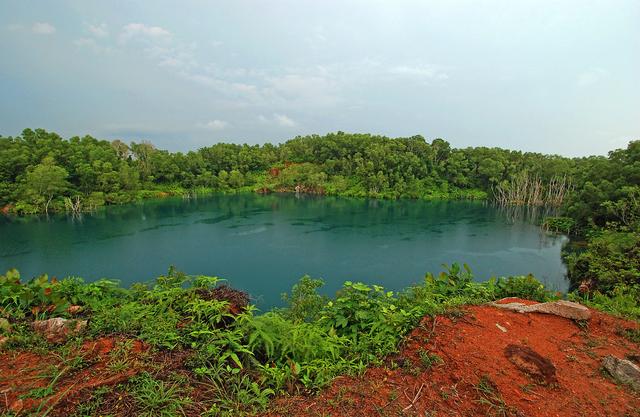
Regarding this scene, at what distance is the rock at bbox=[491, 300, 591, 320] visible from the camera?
4.67 m

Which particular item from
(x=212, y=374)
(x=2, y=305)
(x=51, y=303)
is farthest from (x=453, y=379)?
(x=2, y=305)

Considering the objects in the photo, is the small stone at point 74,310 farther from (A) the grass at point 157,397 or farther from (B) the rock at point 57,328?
(A) the grass at point 157,397

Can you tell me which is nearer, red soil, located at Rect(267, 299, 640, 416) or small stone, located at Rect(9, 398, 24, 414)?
small stone, located at Rect(9, 398, 24, 414)

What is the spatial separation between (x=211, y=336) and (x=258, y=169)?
6415 centimetres

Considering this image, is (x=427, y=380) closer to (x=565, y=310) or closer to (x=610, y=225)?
(x=565, y=310)

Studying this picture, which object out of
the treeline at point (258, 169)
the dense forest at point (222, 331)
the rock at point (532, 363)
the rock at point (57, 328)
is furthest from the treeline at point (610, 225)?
the treeline at point (258, 169)

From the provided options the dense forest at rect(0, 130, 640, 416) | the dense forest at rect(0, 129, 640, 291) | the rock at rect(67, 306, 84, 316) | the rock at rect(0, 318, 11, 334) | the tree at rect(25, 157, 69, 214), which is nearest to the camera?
the dense forest at rect(0, 130, 640, 416)

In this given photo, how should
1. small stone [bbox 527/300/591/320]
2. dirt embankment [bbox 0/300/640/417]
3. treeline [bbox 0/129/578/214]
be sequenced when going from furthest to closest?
treeline [bbox 0/129/578/214] < small stone [bbox 527/300/591/320] < dirt embankment [bbox 0/300/640/417]

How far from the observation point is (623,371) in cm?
344

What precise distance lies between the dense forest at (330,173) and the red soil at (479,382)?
1933cm

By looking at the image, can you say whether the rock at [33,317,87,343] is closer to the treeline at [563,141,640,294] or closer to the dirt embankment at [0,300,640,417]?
the dirt embankment at [0,300,640,417]

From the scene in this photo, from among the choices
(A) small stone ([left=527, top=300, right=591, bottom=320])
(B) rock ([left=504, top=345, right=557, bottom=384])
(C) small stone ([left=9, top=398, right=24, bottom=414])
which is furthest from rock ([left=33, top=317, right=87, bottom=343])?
(A) small stone ([left=527, top=300, right=591, bottom=320])

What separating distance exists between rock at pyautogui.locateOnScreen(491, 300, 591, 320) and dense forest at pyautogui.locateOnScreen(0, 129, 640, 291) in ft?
59.8

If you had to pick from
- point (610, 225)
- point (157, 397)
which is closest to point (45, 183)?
point (157, 397)
